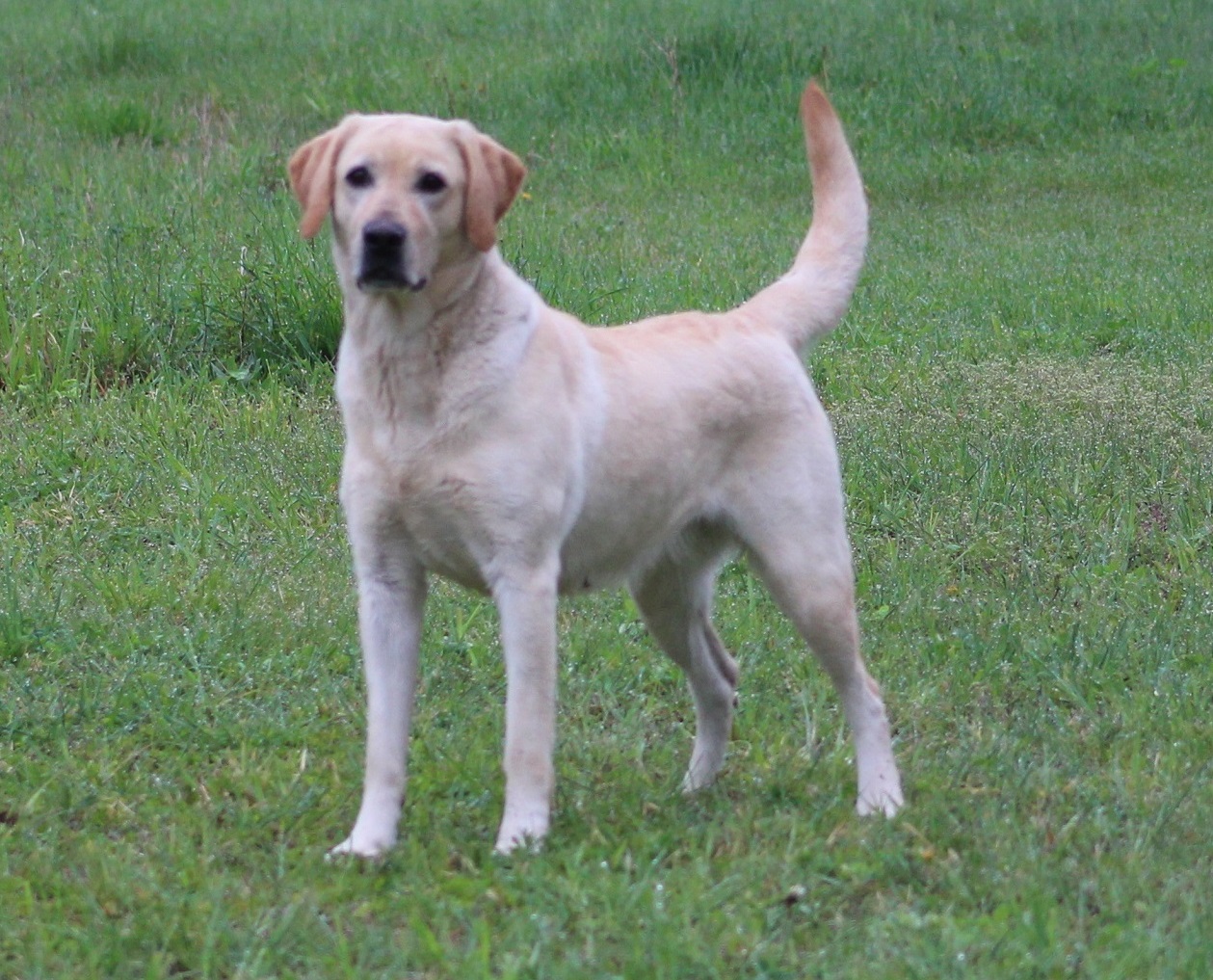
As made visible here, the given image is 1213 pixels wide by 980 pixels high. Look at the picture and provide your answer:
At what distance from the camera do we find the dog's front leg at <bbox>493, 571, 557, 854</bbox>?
10.6ft

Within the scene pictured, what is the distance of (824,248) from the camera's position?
4047 mm

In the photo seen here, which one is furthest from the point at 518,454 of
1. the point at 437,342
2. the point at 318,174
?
the point at 318,174

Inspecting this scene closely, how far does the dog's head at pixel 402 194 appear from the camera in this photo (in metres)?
3.20

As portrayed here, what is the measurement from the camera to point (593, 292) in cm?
757

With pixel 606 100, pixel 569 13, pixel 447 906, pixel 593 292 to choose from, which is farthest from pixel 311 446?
pixel 569 13

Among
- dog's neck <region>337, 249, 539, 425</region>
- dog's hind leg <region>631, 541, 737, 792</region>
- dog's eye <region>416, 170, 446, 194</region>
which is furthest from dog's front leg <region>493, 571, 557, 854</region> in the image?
dog's eye <region>416, 170, 446, 194</region>

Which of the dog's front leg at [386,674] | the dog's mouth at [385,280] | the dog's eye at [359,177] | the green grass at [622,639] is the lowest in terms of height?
the green grass at [622,639]

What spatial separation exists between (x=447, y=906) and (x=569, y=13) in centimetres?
1414

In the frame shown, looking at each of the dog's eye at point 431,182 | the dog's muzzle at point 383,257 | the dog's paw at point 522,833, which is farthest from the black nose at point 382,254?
the dog's paw at point 522,833

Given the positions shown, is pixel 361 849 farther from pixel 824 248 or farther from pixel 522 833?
pixel 824 248

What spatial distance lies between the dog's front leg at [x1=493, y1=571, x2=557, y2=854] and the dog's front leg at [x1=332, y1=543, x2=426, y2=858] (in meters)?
0.23

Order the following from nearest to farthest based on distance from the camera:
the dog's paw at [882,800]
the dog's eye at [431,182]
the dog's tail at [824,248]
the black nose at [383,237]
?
the black nose at [383,237], the dog's eye at [431,182], the dog's paw at [882,800], the dog's tail at [824,248]

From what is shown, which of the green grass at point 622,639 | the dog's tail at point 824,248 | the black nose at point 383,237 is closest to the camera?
the green grass at point 622,639

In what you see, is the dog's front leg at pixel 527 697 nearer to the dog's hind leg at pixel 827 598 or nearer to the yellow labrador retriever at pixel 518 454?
the yellow labrador retriever at pixel 518 454
